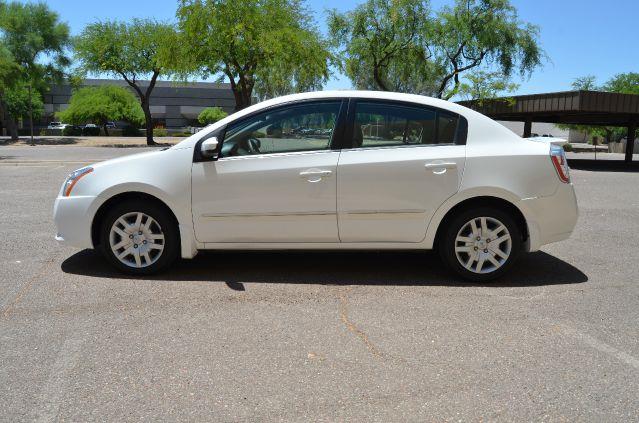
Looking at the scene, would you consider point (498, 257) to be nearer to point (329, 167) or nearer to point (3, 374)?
point (329, 167)

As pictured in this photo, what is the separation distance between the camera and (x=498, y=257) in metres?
5.29

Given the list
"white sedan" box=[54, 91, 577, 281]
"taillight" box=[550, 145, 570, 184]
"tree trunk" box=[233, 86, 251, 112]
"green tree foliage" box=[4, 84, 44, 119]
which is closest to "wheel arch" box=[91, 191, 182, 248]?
"white sedan" box=[54, 91, 577, 281]

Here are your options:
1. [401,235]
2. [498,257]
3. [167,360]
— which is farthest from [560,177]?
[167,360]

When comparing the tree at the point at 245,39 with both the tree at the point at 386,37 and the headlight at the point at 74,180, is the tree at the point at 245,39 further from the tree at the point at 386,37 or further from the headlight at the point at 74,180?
the headlight at the point at 74,180

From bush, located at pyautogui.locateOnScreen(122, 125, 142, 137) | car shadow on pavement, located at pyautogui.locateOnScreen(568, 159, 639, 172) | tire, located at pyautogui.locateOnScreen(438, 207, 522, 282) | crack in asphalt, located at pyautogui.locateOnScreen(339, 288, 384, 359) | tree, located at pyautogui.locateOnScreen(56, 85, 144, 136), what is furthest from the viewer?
bush, located at pyautogui.locateOnScreen(122, 125, 142, 137)

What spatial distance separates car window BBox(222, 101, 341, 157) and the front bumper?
1364 millimetres

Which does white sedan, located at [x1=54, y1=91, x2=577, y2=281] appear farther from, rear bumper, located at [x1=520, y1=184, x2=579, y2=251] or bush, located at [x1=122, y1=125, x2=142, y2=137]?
bush, located at [x1=122, y1=125, x2=142, y2=137]

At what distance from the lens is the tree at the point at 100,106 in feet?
209

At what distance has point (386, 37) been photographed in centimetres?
3584

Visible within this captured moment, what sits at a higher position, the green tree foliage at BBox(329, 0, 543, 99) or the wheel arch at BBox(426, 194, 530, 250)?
the green tree foliage at BBox(329, 0, 543, 99)

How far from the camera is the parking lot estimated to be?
306 centimetres

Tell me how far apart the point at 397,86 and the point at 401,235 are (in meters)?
41.2

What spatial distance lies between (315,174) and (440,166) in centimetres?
111

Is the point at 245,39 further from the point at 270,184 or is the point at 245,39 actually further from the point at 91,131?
the point at 91,131
